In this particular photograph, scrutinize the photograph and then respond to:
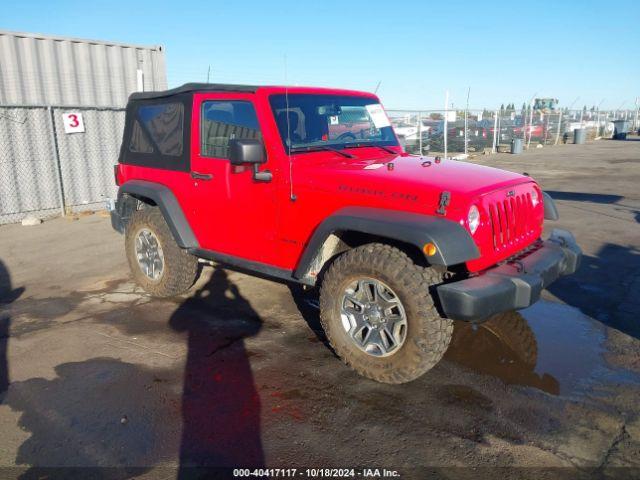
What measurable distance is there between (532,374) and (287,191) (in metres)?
2.23

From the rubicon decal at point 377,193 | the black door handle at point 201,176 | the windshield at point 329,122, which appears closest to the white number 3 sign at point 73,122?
the black door handle at point 201,176

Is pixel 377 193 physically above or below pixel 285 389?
above

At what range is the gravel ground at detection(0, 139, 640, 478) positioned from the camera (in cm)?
273

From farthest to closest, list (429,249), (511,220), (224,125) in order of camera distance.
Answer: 1. (224,125)
2. (511,220)
3. (429,249)

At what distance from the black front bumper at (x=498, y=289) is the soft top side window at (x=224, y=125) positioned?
205 centimetres

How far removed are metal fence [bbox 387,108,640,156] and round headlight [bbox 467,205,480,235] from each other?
1134 cm

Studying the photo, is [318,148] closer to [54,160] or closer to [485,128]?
[54,160]

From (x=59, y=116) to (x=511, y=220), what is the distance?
913 centimetres

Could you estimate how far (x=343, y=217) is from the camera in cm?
339

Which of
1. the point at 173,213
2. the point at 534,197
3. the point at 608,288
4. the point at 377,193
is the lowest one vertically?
the point at 608,288

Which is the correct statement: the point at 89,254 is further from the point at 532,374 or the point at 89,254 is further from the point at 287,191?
the point at 532,374

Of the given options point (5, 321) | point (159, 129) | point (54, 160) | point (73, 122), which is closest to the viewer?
point (5, 321)

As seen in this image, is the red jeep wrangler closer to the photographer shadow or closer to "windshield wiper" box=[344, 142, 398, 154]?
"windshield wiper" box=[344, 142, 398, 154]

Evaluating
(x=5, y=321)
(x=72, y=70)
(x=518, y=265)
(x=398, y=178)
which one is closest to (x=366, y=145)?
(x=398, y=178)
